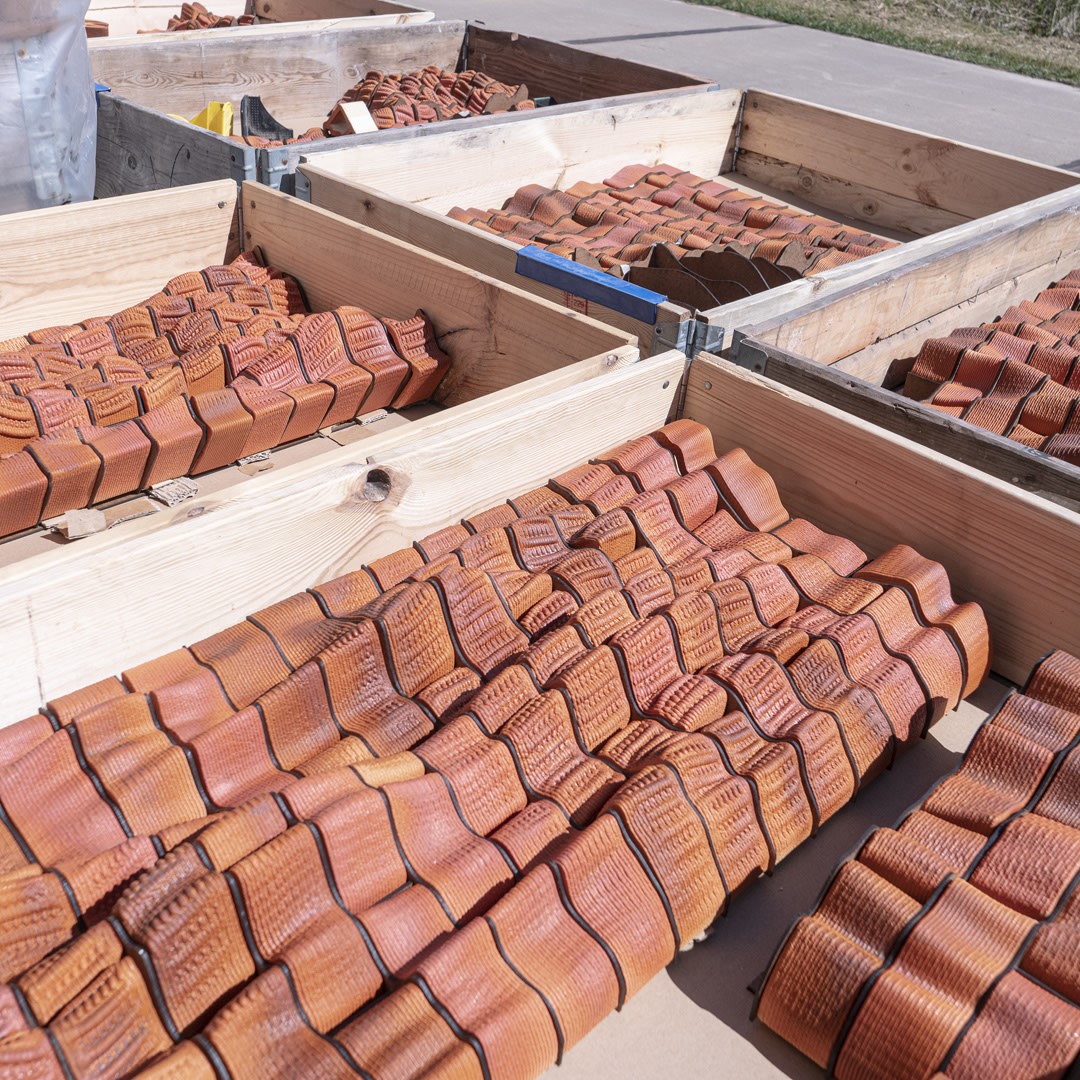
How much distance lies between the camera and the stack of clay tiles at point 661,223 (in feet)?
15.9

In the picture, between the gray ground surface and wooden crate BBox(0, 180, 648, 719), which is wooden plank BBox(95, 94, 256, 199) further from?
the gray ground surface

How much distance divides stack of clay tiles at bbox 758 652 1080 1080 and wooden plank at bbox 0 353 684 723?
146 centimetres

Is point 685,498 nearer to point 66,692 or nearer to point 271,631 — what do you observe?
point 271,631

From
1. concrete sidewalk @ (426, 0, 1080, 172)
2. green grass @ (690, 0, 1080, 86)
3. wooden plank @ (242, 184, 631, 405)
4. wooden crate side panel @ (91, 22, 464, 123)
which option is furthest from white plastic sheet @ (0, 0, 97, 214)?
green grass @ (690, 0, 1080, 86)

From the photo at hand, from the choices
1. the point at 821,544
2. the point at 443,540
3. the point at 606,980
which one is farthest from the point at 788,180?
the point at 606,980

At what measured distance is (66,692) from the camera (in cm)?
232

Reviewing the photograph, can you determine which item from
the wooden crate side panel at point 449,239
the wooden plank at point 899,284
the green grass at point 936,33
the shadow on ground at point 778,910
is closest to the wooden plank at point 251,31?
the wooden crate side panel at point 449,239

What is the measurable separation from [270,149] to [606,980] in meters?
3.75

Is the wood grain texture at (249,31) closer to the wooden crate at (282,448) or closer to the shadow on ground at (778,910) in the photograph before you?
the wooden crate at (282,448)

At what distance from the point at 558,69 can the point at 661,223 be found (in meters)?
2.57

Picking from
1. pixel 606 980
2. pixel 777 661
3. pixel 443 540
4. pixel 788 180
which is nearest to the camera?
pixel 606 980

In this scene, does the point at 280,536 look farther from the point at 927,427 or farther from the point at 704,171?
the point at 704,171

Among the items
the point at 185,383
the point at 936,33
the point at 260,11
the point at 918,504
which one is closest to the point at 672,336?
the point at 918,504

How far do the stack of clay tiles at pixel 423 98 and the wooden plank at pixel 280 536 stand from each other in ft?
12.0
